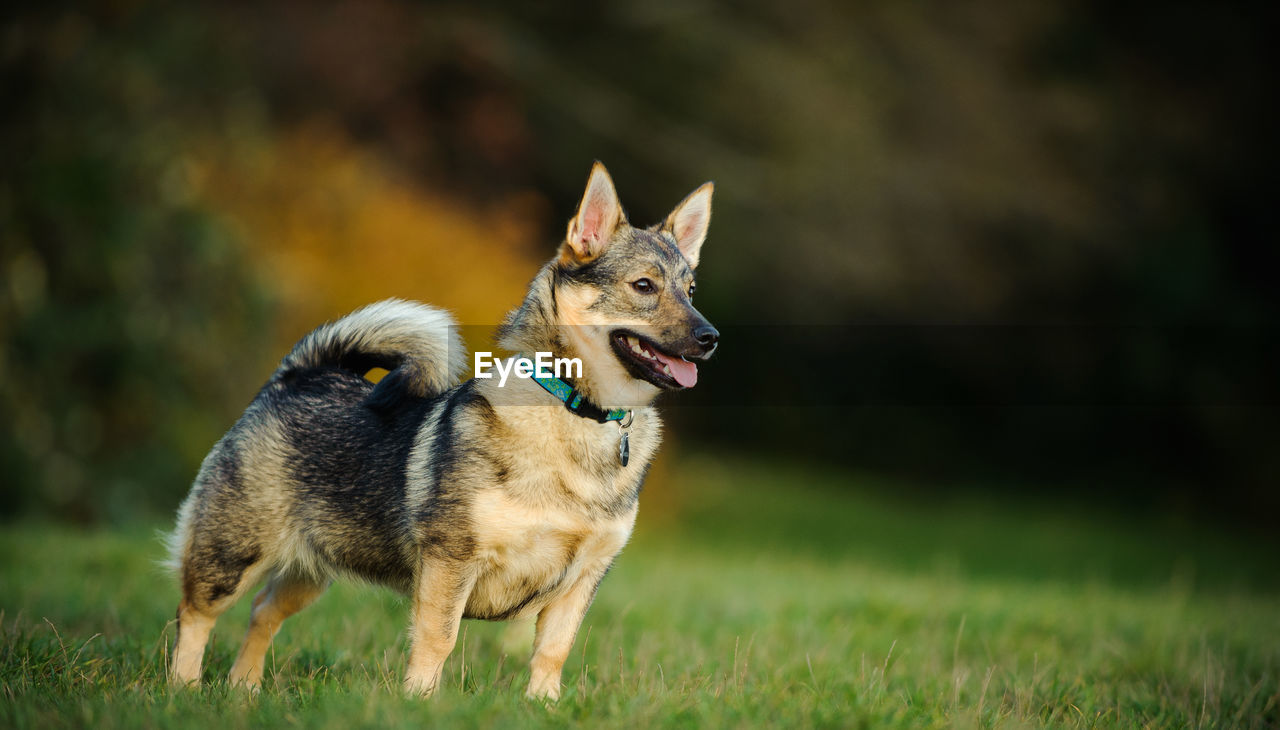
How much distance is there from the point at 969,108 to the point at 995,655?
14772mm

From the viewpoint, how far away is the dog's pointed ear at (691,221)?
4.99 m

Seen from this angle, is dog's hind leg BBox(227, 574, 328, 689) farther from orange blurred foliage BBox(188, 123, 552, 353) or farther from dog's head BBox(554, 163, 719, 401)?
orange blurred foliage BBox(188, 123, 552, 353)

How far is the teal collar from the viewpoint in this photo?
14.1ft

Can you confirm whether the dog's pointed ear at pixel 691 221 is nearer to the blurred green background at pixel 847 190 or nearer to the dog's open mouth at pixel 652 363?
the dog's open mouth at pixel 652 363

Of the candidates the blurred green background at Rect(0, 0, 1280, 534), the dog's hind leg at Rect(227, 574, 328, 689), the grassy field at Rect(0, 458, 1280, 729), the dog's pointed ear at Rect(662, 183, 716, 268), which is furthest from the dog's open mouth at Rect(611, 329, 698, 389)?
the blurred green background at Rect(0, 0, 1280, 534)

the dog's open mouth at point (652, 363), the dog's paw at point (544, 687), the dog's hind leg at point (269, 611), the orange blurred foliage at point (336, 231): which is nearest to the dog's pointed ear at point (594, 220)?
the dog's open mouth at point (652, 363)

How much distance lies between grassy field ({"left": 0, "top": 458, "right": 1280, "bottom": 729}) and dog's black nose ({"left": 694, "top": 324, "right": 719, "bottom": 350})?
1.36 meters

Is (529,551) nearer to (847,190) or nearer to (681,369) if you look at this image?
(681,369)

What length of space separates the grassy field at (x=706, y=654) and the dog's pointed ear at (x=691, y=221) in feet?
6.15

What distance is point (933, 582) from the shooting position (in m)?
9.42

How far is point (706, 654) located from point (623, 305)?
Result: 7.52 ft

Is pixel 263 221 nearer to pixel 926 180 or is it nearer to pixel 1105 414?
Answer: pixel 926 180

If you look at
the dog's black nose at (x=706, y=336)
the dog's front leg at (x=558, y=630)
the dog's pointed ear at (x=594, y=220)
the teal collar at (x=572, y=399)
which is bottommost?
the dog's front leg at (x=558, y=630)

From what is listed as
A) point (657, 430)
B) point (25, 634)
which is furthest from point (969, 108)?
point (25, 634)
